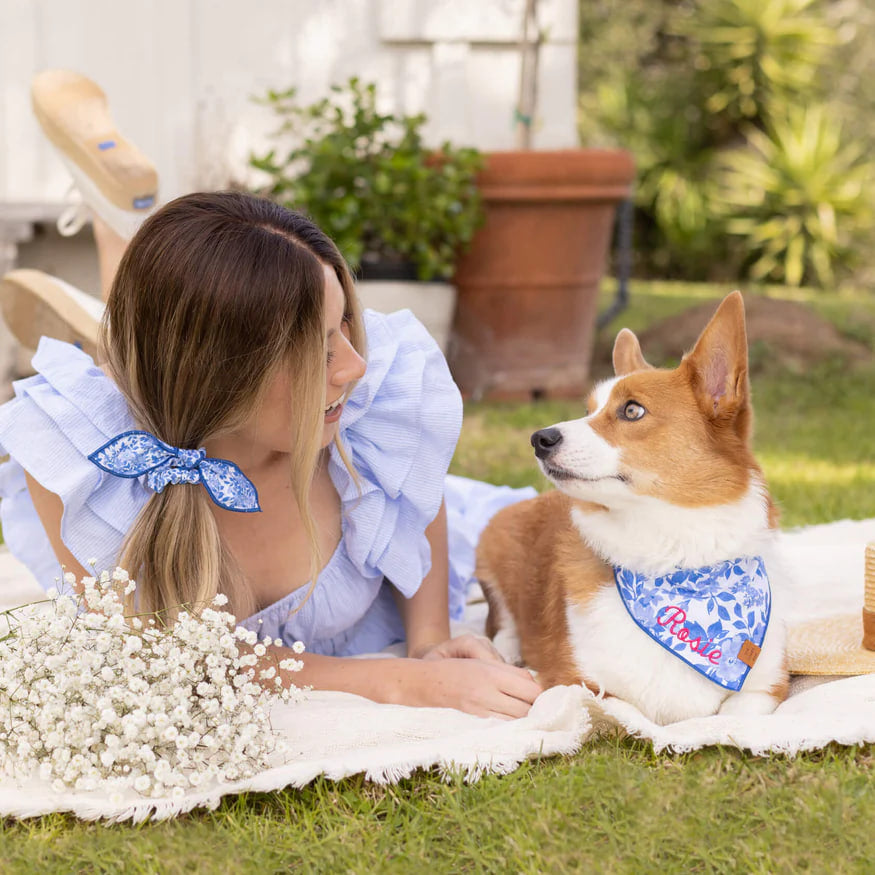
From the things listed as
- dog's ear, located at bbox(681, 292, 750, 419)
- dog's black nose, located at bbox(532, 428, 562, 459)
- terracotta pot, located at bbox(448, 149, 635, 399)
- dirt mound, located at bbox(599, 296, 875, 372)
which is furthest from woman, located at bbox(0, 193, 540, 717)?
dirt mound, located at bbox(599, 296, 875, 372)

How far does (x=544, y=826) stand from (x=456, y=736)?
1.00ft

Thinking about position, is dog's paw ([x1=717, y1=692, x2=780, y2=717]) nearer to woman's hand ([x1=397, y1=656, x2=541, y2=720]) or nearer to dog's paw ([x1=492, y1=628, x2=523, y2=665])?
woman's hand ([x1=397, y1=656, x2=541, y2=720])

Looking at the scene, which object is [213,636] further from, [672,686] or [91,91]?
[91,91]

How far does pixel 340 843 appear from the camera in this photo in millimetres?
1845

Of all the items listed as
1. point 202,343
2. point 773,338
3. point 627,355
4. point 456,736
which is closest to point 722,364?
point 627,355

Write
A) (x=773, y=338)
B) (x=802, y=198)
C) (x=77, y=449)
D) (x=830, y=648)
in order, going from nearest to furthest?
(x=77, y=449) < (x=830, y=648) < (x=773, y=338) < (x=802, y=198)

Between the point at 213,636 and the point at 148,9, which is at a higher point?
the point at 148,9

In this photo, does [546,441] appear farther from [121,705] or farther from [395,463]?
[121,705]

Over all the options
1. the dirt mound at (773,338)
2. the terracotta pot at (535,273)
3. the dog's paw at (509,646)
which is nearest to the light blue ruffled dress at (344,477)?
the dog's paw at (509,646)

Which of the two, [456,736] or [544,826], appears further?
[456,736]

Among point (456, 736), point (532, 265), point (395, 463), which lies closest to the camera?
point (456, 736)

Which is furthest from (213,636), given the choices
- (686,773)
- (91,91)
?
(91,91)

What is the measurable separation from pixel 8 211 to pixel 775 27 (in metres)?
Answer: 8.41

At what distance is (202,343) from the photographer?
2158mm
